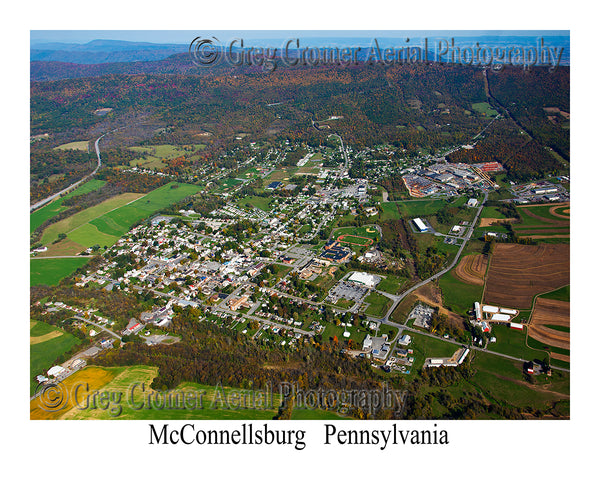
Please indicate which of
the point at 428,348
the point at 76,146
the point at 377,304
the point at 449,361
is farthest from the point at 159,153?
the point at 449,361

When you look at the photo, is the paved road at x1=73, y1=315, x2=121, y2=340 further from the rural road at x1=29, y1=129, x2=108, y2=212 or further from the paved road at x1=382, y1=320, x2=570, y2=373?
the rural road at x1=29, y1=129, x2=108, y2=212

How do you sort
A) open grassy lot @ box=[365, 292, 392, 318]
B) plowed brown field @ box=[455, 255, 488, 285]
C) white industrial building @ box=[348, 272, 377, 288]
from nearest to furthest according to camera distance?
open grassy lot @ box=[365, 292, 392, 318] < plowed brown field @ box=[455, 255, 488, 285] < white industrial building @ box=[348, 272, 377, 288]

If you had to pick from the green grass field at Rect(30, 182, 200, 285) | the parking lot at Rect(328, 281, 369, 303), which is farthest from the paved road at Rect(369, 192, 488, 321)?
the green grass field at Rect(30, 182, 200, 285)

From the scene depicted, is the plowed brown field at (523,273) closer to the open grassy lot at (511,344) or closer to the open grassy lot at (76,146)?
the open grassy lot at (511,344)

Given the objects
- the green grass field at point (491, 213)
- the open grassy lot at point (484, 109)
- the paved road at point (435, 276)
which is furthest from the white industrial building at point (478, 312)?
the open grassy lot at point (484, 109)

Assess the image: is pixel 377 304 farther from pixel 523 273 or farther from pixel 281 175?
pixel 281 175

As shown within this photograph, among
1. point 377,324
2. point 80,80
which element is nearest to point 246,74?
point 80,80

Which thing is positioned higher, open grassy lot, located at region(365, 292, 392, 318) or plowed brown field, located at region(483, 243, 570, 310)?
plowed brown field, located at region(483, 243, 570, 310)
